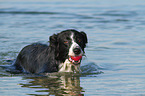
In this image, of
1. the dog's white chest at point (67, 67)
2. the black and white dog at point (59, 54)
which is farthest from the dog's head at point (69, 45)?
the dog's white chest at point (67, 67)

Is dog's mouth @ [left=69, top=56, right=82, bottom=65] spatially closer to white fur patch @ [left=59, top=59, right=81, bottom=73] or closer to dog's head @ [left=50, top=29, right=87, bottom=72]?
dog's head @ [left=50, top=29, right=87, bottom=72]

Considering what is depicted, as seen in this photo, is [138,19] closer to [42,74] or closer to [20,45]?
[20,45]

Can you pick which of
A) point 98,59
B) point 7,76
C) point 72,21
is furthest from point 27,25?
point 7,76

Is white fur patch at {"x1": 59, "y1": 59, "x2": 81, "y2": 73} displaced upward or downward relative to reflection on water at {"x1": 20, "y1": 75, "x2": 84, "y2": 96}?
upward

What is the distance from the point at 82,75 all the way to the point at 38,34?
20.9 ft

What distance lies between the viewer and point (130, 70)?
31.5 ft

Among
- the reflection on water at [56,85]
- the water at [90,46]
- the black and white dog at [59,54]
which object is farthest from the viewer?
the black and white dog at [59,54]

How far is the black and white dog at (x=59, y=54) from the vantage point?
26.1 feet

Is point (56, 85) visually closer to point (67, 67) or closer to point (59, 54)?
point (67, 67)

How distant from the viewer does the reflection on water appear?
7347 mm

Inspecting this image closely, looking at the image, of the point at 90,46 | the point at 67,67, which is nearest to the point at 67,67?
the point at 67,67

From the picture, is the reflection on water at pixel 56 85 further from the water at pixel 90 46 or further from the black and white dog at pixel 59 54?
the black and white dog at pixel 59 54

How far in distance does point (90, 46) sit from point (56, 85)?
5.01 meters

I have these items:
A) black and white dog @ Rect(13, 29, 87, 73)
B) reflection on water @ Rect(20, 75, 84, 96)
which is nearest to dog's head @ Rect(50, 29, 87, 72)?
black and white dog @ Rect(13, 29, 87, 73)
